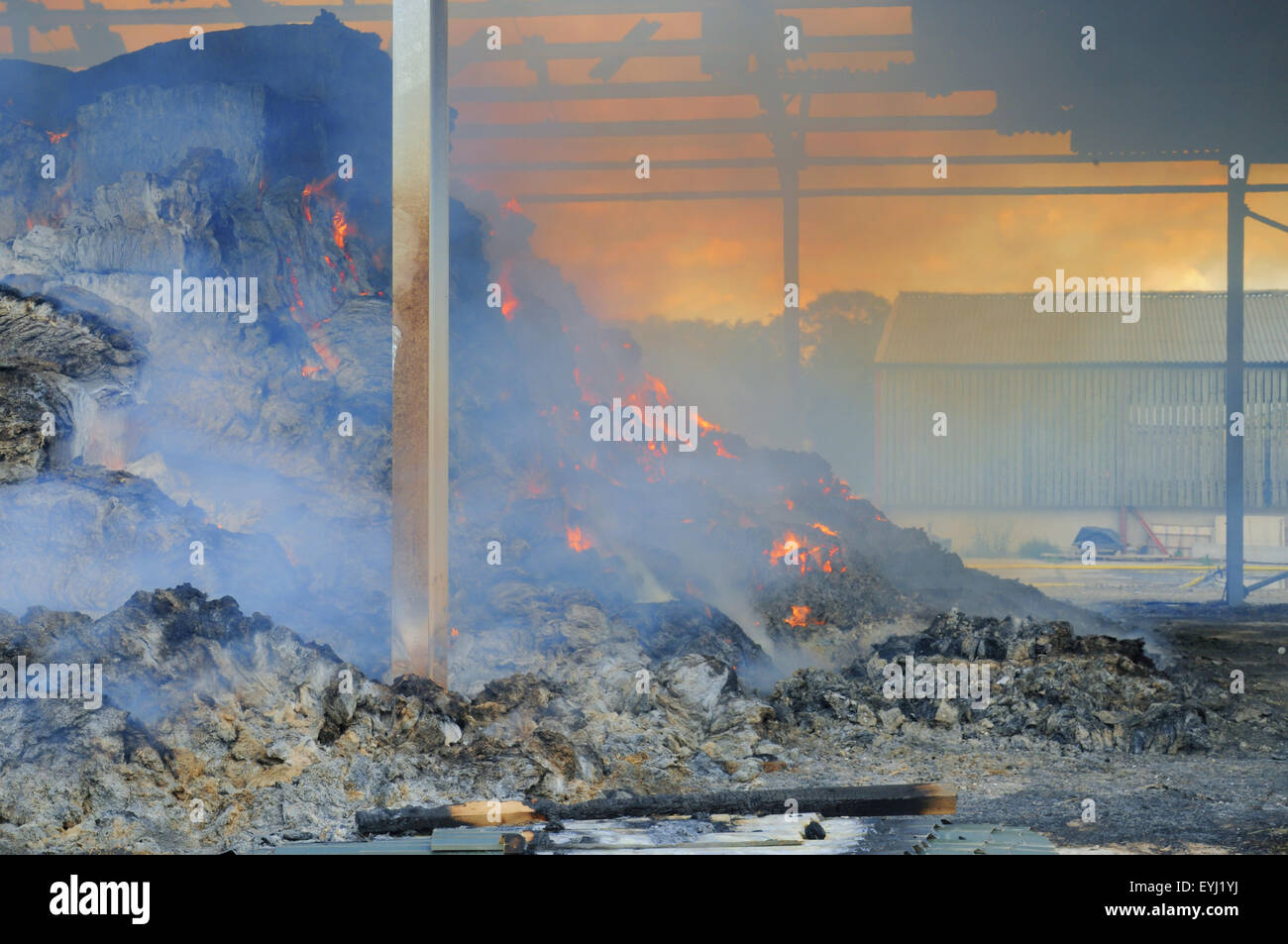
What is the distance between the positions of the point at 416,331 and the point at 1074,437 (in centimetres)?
1737

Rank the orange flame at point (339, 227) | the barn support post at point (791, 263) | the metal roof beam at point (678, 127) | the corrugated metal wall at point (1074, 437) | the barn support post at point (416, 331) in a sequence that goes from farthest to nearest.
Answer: the corrugated metal wall at point (1074, 437), the barn support post at point (791, 263), the metal roof beam at point (678, 127), the orange flame at point (339, 227), the barn support post at point (416, 331)

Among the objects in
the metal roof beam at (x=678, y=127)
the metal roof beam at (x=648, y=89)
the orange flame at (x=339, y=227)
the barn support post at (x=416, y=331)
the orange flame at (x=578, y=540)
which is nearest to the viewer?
the barn support post at (x=416, y=331)

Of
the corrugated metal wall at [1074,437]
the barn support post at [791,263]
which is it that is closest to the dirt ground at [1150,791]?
the barn support post at [791,263]

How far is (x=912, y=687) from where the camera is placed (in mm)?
10430

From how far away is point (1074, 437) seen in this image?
22734mm

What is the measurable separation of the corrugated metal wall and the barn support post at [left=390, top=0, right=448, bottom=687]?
15.7 meters

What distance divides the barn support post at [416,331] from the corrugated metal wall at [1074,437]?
15.7 meters

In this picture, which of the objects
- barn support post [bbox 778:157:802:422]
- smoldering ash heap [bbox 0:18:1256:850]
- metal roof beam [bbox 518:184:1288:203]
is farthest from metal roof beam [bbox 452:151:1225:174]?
smoldering ash heap [bbox 0:18:1256:850]

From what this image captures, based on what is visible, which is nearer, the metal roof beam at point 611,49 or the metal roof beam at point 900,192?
the metal roof beam at point 611,49

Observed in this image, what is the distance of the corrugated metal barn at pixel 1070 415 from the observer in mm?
22625

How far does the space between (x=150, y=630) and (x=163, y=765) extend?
1.23 m

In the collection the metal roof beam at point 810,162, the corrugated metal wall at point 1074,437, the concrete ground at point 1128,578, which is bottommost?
the concrete ground at point 1128,578

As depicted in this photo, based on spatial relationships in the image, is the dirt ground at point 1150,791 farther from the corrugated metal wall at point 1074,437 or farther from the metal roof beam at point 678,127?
the corrugated metal wall at point 1074,437

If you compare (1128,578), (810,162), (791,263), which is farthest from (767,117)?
(1128,578)
